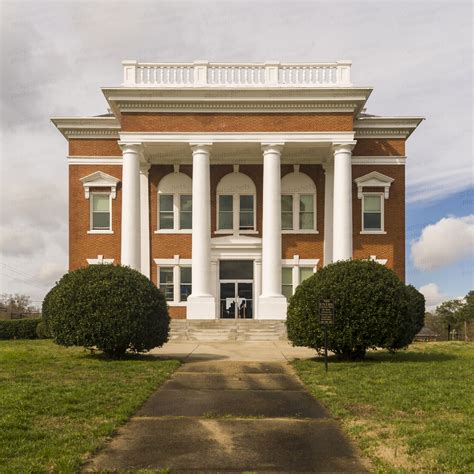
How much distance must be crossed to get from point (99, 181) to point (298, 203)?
11.8 metres

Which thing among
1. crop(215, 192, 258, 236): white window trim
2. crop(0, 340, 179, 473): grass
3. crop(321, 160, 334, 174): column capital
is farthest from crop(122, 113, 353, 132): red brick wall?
crop(0, 340, 179, 473): grass

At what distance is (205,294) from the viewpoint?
35125mm

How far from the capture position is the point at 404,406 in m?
11.4

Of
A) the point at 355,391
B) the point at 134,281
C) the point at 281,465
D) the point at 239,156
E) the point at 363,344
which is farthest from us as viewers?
the point at 239,156

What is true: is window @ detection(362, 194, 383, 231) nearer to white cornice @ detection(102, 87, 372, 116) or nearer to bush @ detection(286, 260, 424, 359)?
white cornice @ detection(102, 87, 372, 116)

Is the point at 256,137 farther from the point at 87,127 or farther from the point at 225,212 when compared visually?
the point at 87,127

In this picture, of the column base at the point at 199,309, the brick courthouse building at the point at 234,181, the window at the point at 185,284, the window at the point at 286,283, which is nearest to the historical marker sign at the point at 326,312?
the brick courthouse building at the point at 234,181

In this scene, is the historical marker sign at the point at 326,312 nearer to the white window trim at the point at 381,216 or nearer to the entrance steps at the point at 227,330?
the entrance steps at the point at 227,330

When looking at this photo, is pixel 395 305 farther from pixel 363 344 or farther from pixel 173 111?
pixel 173 111

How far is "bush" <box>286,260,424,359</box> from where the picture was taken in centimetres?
1864

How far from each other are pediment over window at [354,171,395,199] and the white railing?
5.68 metres

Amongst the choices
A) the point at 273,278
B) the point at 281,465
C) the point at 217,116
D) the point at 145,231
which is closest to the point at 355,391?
the point at 281,465

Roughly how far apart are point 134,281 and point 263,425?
10.8m

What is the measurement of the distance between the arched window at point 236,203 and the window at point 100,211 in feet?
21.4
